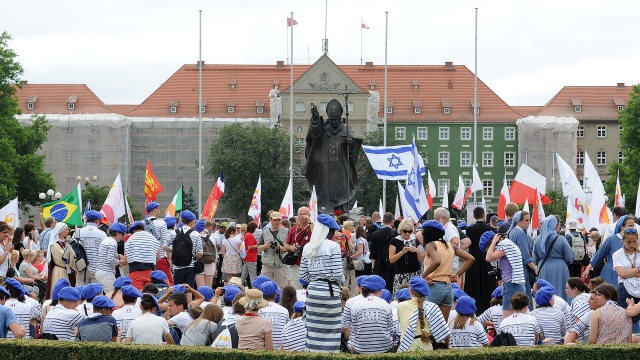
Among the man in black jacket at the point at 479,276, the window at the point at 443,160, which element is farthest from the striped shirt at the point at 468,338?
the window at the point at 443,160

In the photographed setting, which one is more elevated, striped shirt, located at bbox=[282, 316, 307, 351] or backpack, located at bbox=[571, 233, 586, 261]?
backpack, located at bbox=[571, 233, 586, 261]

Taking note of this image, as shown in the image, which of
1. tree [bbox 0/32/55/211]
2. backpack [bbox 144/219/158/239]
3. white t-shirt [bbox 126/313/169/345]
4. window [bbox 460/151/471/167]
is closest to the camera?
white t-shirt [bbox 126/313/169/345]

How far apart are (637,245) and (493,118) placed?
89611mm

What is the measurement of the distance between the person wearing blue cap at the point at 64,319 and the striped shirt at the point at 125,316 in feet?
1.35

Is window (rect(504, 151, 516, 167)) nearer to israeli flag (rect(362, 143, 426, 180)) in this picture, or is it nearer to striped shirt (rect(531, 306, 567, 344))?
israeli flag (rect(362, 143, 426, 180))

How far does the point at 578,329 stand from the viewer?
13.9 metres

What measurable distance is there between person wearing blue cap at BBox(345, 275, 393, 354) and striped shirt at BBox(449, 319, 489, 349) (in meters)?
0.62

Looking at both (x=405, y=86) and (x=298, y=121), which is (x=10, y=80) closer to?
(x=298, y=121)

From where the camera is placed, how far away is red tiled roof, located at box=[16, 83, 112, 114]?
330 feet

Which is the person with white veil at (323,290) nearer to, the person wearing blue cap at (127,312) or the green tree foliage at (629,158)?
the person wearing blue cap at (127,312)

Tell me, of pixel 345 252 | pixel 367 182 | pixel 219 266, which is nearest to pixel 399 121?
pixel 367 182

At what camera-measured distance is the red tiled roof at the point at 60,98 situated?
100625mm

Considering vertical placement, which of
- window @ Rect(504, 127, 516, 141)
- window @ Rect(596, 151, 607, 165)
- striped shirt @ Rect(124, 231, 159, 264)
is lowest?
striped shirt @ Rect(124, 231, 159, 264)

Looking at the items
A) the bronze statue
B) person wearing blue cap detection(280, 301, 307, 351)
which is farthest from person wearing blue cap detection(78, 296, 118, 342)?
the bronze statue
